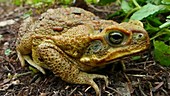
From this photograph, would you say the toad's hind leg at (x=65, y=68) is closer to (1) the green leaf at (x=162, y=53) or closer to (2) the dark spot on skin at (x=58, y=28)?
(2) the dark spot on skin at (x=58, y=28)

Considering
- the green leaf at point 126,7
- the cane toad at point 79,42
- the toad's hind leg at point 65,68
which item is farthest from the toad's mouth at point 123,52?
the green leaf at point 126,7

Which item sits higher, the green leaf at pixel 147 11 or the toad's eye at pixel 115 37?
the green leaf at pixel 147 11

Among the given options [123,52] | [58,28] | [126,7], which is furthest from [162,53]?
[58,28]

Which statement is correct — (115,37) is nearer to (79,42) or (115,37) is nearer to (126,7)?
(79,42)

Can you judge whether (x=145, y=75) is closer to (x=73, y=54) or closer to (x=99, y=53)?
(x=99, y=53)

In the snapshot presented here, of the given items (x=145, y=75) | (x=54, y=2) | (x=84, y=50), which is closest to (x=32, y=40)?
(x=84, y=50)

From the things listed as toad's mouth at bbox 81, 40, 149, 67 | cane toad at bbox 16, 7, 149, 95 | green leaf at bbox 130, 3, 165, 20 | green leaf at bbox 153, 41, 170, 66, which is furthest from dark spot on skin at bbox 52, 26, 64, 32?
green leaf at bbox 153, 41, 170, 66

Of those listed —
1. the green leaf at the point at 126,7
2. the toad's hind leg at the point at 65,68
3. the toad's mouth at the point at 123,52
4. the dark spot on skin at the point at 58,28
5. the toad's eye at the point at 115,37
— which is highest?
the green leaf at the point at 126,7
